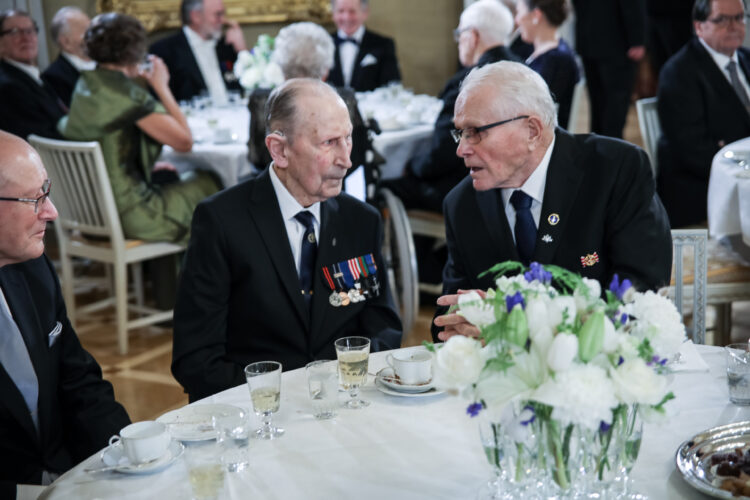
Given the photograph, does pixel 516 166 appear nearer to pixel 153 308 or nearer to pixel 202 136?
pixel 202 136

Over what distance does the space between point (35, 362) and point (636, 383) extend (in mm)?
1390

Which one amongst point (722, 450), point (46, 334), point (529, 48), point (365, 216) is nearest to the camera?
point (722, 450)

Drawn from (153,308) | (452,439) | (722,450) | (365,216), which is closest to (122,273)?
(153,308)

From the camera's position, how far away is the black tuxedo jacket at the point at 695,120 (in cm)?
452

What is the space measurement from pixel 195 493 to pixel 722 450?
861 millimetres

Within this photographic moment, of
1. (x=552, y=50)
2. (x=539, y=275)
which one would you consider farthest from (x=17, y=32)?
(x=539, y=275)

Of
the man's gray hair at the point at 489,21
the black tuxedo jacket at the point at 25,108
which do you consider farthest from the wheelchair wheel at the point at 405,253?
the black tuxedo jacket at the point at 25,108

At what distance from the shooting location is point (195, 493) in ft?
4.51

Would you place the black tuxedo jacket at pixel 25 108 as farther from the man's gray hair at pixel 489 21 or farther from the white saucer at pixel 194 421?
the white saucer at pixel 194 421

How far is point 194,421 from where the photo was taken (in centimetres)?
170

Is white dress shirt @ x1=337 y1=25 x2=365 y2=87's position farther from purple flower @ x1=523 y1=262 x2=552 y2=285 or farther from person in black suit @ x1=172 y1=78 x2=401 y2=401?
purple flower @ x1=523 y1=262 x2=552 y2=285

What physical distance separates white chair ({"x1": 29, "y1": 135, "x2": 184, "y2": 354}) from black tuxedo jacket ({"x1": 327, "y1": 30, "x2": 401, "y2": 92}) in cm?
247

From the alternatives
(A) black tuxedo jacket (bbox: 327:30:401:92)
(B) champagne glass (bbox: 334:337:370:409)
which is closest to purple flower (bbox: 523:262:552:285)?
(B) champagne glass (bbox: 334:337:370:409)

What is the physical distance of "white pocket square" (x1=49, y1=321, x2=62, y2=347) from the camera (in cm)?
204
